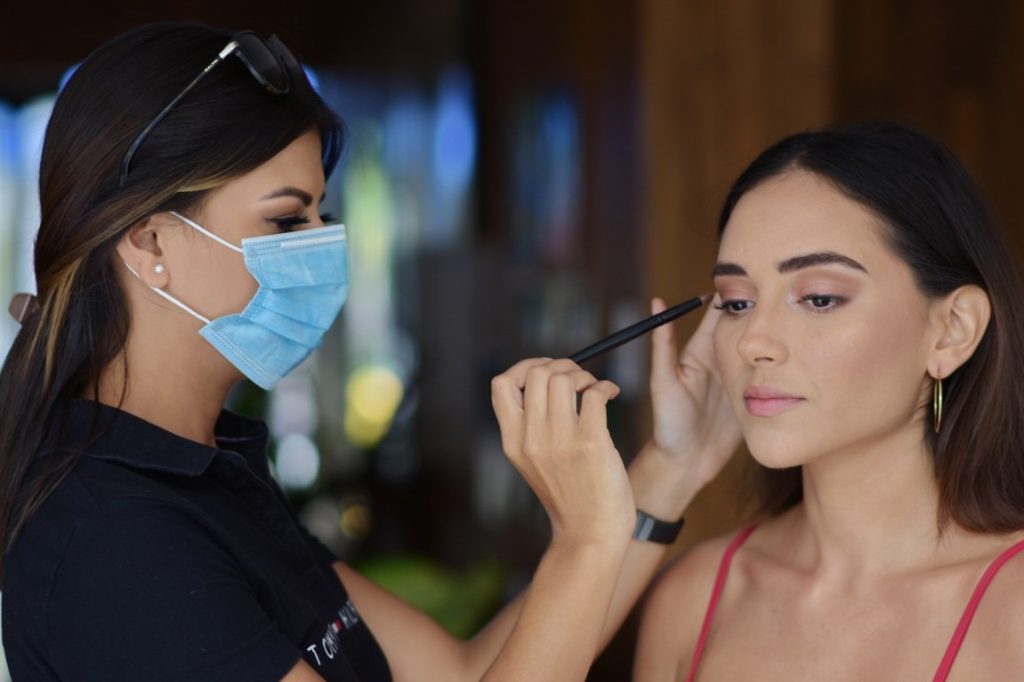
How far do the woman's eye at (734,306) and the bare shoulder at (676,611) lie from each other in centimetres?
34

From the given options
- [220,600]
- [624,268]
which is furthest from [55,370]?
[624,268]

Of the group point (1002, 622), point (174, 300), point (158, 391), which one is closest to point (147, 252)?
point (174, 300)

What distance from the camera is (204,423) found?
163 cm

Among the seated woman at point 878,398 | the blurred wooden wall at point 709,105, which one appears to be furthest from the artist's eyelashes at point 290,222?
the blurred wooden wall at point 709,105

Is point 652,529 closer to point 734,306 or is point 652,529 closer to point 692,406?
point 692,406

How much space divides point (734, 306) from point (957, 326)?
265 mm

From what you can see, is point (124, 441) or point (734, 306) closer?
point (124, 441)

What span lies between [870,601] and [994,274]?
42 centimetres

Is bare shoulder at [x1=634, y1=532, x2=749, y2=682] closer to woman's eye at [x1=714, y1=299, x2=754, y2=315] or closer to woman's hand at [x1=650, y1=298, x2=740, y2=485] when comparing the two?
woman's hand at [x1=650, y1=298, x2=740, y2=485]

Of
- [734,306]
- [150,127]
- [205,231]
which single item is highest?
[150,127]

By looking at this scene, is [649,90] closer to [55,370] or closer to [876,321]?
[876,321]

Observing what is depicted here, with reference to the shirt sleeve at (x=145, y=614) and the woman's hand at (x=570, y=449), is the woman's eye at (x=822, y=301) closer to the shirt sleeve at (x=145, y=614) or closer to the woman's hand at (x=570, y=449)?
the woman's hand at (x=570, y=449)

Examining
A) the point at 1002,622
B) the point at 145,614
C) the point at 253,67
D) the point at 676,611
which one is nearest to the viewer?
the point at 145,614

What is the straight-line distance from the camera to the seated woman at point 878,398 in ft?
4.93
